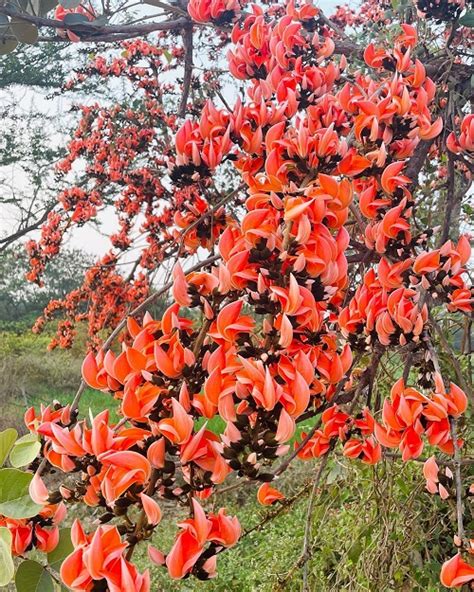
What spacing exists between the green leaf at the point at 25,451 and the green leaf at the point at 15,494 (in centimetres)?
2

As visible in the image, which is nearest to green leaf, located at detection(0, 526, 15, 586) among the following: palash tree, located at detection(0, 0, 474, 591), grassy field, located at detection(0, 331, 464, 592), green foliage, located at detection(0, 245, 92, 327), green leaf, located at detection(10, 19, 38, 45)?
palash tree, located at detection(0, 0, 474, 591)

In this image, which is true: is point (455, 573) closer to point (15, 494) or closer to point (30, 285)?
point (15, 494)

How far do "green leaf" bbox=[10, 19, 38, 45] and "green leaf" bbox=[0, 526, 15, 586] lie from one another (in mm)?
833

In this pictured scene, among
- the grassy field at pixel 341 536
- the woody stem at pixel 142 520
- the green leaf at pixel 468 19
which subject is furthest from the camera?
the grassy field at pixel 341 536

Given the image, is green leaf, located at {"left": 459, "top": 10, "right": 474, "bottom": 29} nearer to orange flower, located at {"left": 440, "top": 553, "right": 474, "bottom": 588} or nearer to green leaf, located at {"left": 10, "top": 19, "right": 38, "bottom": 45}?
green leaf, located at {"left": 10, "top": 19, "right": 38, "bottom": 45}

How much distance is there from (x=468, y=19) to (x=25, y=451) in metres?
0.87

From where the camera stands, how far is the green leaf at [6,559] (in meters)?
0.41

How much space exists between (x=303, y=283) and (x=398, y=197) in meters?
0.24

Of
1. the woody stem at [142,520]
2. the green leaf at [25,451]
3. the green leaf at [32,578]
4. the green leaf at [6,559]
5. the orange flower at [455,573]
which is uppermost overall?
the woody stem at [142,520]

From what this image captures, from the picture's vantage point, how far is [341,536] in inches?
61.2

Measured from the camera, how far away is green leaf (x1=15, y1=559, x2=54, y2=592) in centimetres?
45

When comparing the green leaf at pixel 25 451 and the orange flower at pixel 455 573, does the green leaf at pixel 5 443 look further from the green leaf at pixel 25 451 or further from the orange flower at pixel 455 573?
the orange flower at pixel 455 573

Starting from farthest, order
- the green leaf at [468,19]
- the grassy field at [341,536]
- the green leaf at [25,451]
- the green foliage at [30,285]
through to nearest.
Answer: the green foliage at [30,285], the grassy field at [341,536], the green leaf at [468,19], the green leaf at [25,451]

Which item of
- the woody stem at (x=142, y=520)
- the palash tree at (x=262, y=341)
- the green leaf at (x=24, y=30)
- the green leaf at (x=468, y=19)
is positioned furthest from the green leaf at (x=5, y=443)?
the green leaf at (x=468, y=19)
